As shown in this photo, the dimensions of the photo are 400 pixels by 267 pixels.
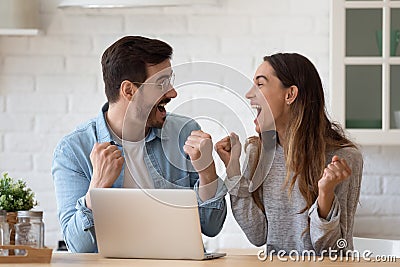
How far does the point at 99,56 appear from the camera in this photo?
9.89 feet

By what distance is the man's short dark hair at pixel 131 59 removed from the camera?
197cm

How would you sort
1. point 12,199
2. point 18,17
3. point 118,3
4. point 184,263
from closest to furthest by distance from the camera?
1. point 184,263
2. point 12,199
3. point 118,3
4. point 18,17

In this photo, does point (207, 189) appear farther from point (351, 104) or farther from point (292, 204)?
point (351, 104)

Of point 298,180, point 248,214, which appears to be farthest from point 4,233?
point 298,180

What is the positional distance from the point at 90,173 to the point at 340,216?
646 millimetres

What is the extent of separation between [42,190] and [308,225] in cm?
133

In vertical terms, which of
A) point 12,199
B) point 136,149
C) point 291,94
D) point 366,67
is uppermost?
point 366,67

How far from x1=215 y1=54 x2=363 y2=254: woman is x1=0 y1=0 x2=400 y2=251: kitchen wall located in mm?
752

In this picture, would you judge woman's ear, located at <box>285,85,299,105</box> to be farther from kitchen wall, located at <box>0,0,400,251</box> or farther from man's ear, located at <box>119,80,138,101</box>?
kitchen wall, located at <box>0,0,400,251</box>

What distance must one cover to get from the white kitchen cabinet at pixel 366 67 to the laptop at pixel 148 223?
1248 mm

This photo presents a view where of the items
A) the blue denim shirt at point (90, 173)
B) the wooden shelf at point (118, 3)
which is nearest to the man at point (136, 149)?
the blue denim shirt at point (90, 173)

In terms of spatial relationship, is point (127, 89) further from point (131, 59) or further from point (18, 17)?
point (18, 17)

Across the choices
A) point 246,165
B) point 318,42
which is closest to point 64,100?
point 318,42

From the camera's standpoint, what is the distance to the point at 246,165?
173 cm
